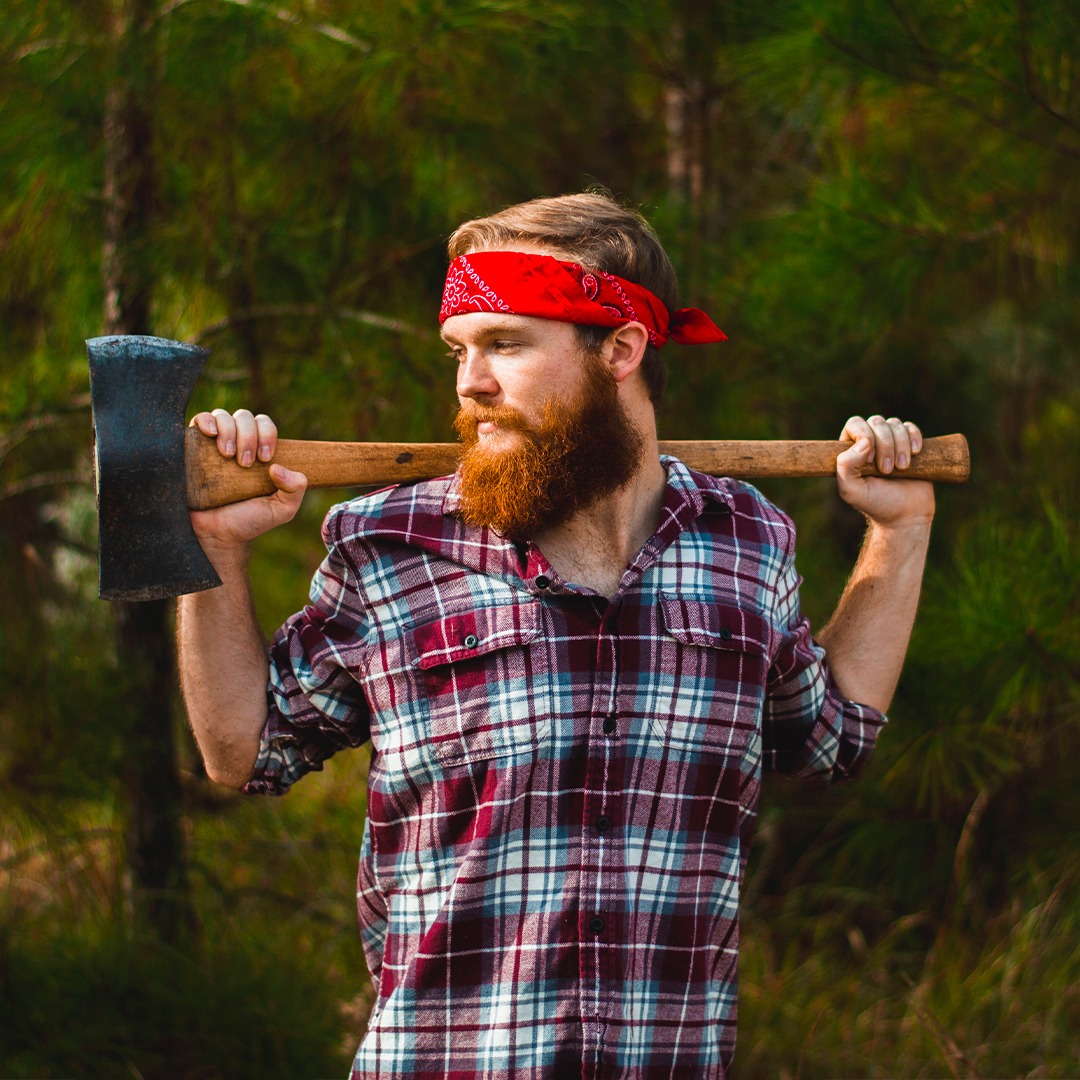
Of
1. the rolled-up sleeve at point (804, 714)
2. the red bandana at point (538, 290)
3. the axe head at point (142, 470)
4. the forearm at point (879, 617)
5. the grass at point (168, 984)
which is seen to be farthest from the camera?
the grass at point (168, 984)

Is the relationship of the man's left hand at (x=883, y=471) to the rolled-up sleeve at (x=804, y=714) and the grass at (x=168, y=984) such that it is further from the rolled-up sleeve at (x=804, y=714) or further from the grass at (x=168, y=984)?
the grass at (x=168, y=984)

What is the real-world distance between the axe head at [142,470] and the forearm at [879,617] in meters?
1.05

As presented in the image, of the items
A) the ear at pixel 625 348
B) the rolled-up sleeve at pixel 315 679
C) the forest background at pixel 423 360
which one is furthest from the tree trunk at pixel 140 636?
the ear at pixel 625 348

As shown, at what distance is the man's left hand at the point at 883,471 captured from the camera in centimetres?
209

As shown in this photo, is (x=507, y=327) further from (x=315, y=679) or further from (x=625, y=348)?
(x=315, y=679)

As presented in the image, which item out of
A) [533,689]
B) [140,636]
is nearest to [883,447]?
[533,689]

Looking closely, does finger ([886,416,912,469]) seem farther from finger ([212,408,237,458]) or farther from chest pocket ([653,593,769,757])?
finger ([212,408,237,458])

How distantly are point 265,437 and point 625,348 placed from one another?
0.56m

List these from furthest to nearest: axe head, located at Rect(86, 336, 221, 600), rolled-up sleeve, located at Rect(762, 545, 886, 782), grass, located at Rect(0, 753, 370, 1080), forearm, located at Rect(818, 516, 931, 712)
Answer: grass, located at Rect(0, 753, 370, 1080) → forearm, located at Rect(818, 516, 931, 712) → rolled-up sleeve, located at Rect(762, 545, 886, 782) → axe head, located at Rect(86, 336, 221, 600)

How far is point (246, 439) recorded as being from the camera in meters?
1.77

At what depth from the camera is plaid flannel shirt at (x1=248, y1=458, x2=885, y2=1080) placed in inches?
68.0

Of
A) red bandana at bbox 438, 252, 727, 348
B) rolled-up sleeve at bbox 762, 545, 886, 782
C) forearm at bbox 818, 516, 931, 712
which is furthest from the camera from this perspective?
forearm at bbox 818, 516, 931, 712

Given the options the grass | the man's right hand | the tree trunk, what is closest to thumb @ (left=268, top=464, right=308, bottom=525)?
the man's right hand

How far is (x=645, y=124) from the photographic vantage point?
3998 millimetres
